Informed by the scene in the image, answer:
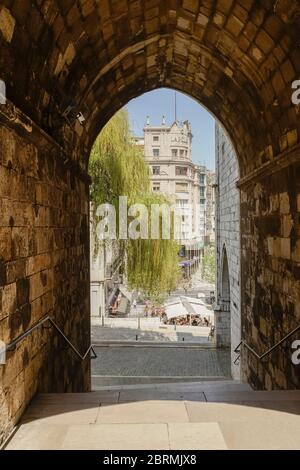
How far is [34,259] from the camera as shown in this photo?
3.86 meters

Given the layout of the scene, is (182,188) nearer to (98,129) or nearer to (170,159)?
(170,159)

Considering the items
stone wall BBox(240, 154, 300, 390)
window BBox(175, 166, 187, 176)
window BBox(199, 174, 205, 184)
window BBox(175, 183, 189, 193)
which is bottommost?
stone wall BBox(240, 154, 300, 390)

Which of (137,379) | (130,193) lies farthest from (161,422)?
(130,193)

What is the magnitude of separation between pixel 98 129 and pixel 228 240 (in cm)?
511

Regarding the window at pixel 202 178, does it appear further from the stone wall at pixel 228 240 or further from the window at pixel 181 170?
the stone wall at pixel 228 240

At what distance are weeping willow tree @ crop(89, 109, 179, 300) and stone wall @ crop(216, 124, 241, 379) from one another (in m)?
2.09

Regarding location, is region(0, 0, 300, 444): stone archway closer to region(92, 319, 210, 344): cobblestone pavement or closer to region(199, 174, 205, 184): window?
region(92, 319, 210, 344): cobblestone pavement

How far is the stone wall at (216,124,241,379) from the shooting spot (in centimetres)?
→ 939

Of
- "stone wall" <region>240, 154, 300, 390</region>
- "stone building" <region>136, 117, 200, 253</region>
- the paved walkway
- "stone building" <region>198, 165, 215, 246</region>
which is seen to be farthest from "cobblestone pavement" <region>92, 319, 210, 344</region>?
"stone building" <region>198, 165, 215, 246</region>

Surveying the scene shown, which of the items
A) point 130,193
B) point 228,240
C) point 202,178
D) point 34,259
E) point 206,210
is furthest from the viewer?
point 206,210

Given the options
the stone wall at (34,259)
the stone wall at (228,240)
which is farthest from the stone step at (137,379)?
the stone wall at (34,259)

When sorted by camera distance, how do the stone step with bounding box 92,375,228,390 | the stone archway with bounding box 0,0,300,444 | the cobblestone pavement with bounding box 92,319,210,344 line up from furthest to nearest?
the cobblestone pavement with bounding box 92,319,210,344 < the stone step with bounding box 92,375,228,390 < the stone archway with bounding box 0,0,300,444

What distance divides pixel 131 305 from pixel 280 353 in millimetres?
21115

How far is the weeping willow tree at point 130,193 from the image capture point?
A: 14.0 m
